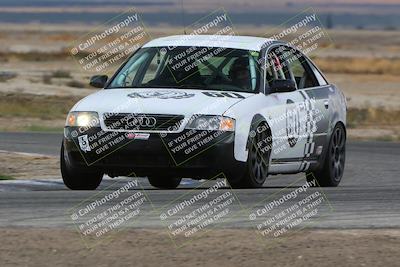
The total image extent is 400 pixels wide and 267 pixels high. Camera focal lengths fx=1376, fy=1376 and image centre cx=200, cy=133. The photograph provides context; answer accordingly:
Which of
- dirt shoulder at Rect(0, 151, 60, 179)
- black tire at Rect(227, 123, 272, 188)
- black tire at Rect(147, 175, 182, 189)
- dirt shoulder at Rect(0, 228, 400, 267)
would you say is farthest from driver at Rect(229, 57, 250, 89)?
dirt shoulder at Rect(0, 228, 400, 267)

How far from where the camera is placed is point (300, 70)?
15477mm

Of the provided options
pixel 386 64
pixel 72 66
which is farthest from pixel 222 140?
pixel 386 64

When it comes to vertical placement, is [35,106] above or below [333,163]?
below

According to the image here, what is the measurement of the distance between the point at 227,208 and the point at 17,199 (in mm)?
1937

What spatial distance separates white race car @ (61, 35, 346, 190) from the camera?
12.9 m

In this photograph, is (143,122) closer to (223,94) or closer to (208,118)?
(208,118)

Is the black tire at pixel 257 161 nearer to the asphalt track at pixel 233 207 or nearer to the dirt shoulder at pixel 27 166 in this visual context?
the asphalt track at pixel 233 207

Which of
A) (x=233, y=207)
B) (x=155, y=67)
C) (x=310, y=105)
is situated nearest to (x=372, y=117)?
(x=310, y=105)

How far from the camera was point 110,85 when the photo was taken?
14320 millimetres

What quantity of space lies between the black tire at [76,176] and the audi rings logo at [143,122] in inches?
30.4

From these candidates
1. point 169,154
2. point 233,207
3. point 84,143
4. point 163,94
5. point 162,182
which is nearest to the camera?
point 233,207

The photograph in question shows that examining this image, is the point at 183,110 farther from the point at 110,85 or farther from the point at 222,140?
the point at 110,85

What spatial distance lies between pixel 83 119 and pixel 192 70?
1485 mm

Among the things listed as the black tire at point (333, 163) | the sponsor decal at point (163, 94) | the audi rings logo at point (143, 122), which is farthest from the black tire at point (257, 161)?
the black tire at point (333, 163)
